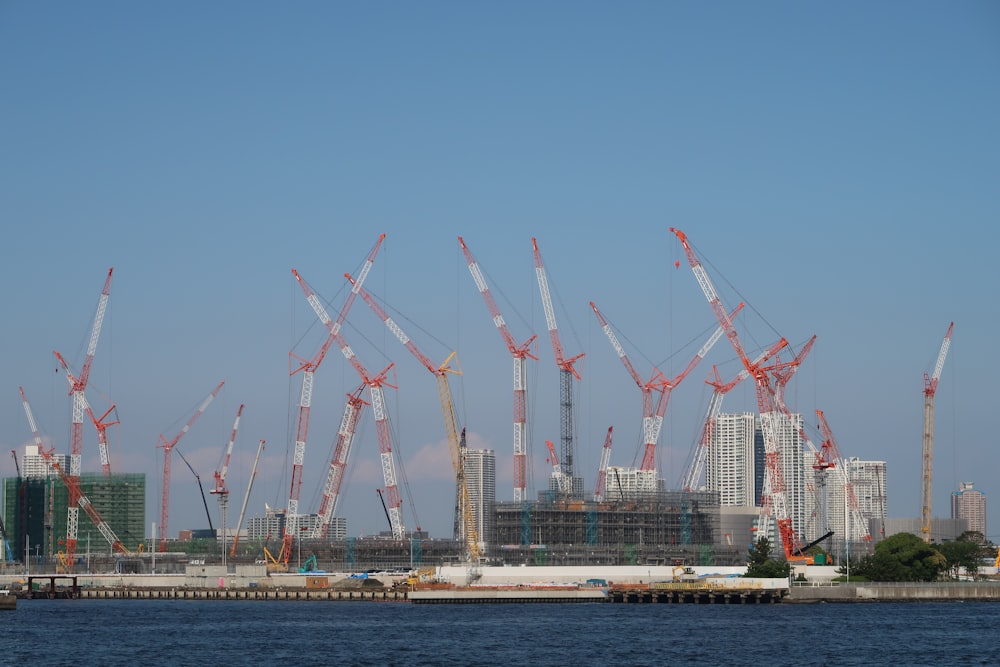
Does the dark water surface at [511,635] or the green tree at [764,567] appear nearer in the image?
the dark water surface at [511,635]

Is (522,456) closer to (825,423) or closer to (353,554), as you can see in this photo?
(353,554)

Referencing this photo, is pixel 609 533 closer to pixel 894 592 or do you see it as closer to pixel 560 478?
pixel 560 478

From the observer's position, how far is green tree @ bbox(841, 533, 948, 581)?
139 m

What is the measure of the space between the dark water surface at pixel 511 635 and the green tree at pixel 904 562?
7.44 metres

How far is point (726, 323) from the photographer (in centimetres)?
16125

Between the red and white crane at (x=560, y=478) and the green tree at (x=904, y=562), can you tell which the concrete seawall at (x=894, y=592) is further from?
the red and white crane at (x=560, y=478)

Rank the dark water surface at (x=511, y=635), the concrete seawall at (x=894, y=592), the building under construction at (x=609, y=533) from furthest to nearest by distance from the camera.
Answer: the building under construction at (x=609, y=533) < the concrete seawall at (x=894, y=592) < the dark water surface at (x=511, y=635)

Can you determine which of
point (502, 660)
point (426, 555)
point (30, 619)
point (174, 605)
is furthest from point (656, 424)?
point (502, 660)

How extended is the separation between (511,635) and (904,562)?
195ft

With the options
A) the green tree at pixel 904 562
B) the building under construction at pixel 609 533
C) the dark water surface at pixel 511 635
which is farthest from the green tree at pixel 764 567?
the building under construction at pixel 609 533

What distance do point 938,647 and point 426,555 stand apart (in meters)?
109

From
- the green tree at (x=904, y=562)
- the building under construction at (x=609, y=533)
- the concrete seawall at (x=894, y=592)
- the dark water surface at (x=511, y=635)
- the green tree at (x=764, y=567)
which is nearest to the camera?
the dark water surface at (x=511, y=635)

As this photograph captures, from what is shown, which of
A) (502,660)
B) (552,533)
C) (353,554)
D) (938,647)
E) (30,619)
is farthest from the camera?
(353,554)

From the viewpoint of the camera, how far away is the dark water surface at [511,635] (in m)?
78.4
